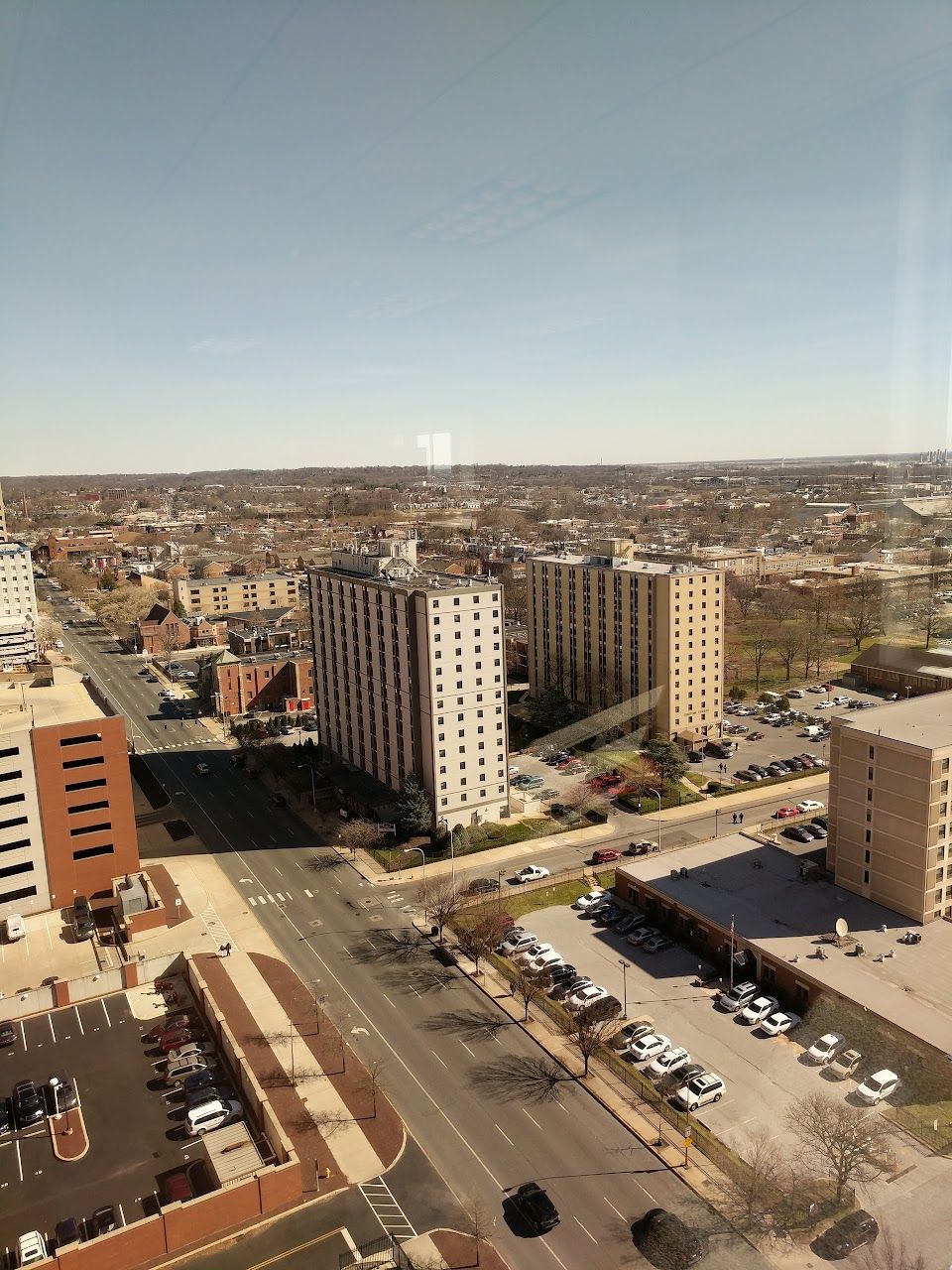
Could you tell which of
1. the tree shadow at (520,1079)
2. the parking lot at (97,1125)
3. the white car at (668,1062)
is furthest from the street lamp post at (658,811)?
the parking lot at (97,1125)

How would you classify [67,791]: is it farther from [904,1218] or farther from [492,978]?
[904,1218]

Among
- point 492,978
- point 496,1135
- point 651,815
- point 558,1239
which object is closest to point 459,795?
point 651,815

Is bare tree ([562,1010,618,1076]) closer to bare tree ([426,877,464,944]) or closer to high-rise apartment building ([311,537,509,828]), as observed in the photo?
bare tree ([426,877,464,944])

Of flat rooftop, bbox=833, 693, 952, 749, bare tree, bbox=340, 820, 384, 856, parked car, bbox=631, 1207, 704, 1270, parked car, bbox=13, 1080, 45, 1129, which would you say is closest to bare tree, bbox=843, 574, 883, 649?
flat rooftop, bbox=833, 693, 952, 749

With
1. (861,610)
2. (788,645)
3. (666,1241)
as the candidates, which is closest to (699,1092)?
(666,1241)

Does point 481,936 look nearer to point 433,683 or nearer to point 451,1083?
point 451,1083

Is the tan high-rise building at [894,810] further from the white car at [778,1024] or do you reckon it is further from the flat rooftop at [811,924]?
the white car at [778,1024]

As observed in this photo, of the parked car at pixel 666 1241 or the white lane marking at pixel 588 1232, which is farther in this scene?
the white lane marking at pixel 588 1232
